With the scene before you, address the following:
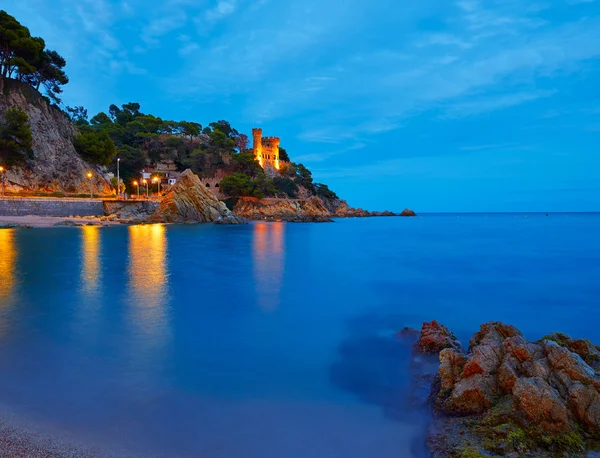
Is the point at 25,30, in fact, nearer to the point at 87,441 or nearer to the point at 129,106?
the point at 129,106

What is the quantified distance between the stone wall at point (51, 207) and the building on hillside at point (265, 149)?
173ft

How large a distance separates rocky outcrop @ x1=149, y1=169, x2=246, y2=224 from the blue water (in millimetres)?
31102

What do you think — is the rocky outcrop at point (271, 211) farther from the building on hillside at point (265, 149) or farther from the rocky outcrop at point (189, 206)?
the building on hillside at point (265, 149)

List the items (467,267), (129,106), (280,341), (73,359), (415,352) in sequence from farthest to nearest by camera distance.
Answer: (129,106), (467,267), (280,341), (415,352), (73,359)

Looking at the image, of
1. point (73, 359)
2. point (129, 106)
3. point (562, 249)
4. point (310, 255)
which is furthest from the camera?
point (129, 106)

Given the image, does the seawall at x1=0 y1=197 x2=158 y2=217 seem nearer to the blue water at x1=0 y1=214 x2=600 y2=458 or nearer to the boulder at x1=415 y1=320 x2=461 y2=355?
the blue water at x1=0 y1=214 x2=600 y2=458

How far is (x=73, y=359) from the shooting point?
6.48 meters

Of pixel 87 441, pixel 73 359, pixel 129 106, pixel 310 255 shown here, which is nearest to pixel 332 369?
pixel 87 441

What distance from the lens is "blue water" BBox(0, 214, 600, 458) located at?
448 centimetres

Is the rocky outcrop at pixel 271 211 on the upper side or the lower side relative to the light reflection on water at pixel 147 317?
upper

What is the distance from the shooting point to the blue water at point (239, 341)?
448cm

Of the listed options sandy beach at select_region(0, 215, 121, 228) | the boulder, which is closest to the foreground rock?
the boulder

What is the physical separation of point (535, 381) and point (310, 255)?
2081 centimetres

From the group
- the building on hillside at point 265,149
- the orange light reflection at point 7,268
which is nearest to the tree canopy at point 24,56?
the orange light reflection at point 7,268
